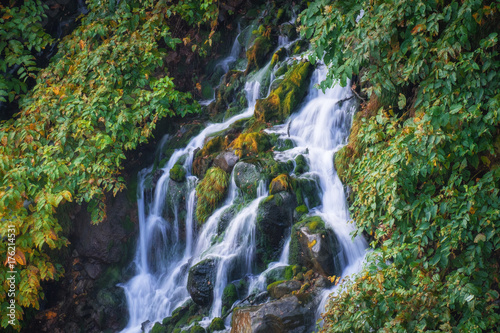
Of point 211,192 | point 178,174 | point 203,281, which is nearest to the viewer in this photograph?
point 203,281

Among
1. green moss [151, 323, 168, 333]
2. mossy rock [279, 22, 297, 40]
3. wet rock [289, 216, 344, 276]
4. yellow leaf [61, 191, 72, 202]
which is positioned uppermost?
mossy rock [279, 22, 297, 40]

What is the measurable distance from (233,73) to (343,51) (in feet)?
20.1

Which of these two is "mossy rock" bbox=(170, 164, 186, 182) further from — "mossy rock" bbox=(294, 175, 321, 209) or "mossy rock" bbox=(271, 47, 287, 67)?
"mossy rock" bbox=(271, 47, 287, 67)

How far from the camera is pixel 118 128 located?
6.92 meters

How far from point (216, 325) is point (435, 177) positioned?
11.5 ft

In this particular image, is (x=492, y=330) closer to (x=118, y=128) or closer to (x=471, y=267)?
(x=471, y=267)

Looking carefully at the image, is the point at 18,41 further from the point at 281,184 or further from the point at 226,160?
the point at 281,184

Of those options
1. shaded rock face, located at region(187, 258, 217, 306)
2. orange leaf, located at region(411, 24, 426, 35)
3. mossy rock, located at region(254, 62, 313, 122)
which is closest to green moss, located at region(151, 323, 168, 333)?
shaded rock face, located at region(187, 258, 217, 306)

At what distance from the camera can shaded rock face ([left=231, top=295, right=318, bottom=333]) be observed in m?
4.71

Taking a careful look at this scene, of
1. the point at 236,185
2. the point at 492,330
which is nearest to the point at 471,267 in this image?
the point at 492,330

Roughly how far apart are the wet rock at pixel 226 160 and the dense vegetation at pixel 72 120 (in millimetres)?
1338

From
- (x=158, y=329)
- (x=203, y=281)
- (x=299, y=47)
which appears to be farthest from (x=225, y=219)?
(x=299, y=47)

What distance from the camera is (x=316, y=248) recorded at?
215 inches

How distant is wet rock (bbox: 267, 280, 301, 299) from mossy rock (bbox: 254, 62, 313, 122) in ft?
12.2
